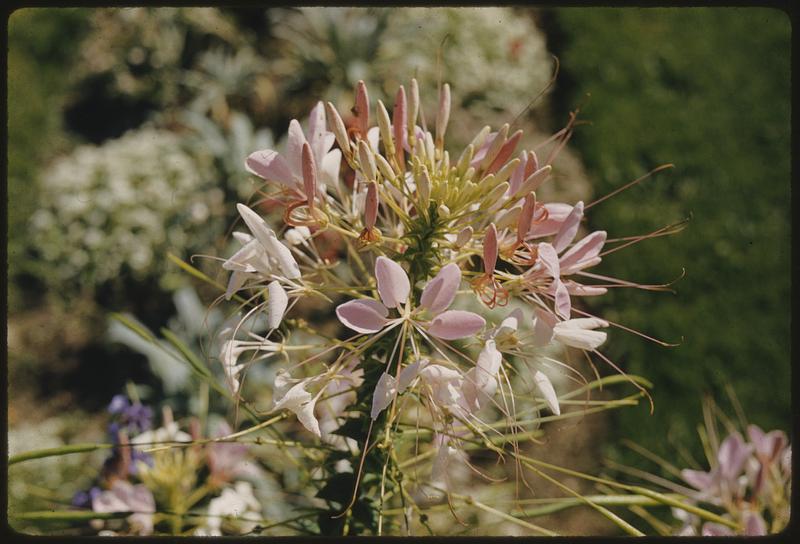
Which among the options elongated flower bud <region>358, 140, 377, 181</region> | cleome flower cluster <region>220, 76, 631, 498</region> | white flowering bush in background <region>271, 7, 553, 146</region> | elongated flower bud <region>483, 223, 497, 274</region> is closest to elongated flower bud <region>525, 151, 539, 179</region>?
cleome flower cluster <region>220, 76, 631, 498</region>

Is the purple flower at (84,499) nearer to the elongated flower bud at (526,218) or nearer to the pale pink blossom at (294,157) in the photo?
the pale pink blossom at (294,157)

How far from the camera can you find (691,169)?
400cm

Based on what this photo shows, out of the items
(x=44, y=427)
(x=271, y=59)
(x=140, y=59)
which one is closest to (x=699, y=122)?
(x=271, y=59)

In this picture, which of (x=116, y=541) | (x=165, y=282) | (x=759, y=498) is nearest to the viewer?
(x=116, y=541)

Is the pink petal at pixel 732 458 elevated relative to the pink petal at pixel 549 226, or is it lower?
Result: lower

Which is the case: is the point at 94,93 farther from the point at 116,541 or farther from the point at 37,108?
the point at 116,541

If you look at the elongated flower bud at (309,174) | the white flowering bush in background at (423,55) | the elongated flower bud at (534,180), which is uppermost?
the elongated flower bud at (309,174)

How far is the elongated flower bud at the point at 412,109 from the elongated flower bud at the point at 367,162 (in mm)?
134

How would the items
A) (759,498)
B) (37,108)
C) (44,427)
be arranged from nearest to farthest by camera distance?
(759,498) < (44,427) < (37,108)

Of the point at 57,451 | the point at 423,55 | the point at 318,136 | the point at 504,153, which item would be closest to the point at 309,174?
the point at 318,136

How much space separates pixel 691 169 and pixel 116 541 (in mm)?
3802

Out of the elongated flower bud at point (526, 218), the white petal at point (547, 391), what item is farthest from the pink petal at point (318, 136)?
the white petal at point (547, 391)

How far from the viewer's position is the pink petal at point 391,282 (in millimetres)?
922

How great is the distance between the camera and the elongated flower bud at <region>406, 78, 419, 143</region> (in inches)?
42.7
